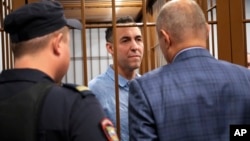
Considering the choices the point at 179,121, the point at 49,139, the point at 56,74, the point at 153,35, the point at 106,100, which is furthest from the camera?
the point at 153,35

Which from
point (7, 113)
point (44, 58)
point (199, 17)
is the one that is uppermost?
point (199, 17)

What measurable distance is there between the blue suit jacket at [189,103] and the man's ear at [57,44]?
0.38 meters

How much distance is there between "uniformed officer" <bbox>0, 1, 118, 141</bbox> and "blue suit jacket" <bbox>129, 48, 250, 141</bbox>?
322 millimetres

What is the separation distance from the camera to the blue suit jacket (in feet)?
4.24

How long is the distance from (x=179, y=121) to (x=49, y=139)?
0.50 m

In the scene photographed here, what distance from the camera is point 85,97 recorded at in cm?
101

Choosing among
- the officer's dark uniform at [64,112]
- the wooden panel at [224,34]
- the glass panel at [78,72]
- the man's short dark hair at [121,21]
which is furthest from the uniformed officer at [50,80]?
the glass panel at [78,72]

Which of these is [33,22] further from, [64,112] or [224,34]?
[224,34]

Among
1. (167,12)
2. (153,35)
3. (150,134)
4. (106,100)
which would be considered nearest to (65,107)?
(150,134)

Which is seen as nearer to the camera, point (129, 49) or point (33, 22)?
point (33, 22)

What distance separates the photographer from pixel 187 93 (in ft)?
4.26

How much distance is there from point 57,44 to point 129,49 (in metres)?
1.19

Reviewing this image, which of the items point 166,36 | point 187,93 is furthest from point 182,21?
point 187,93

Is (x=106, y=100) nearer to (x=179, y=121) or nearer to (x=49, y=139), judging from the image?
(x=179, y=121)
